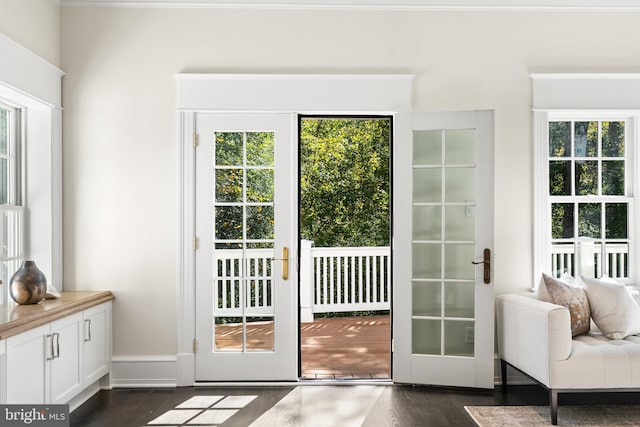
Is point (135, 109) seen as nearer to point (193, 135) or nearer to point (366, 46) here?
point (193, 135)

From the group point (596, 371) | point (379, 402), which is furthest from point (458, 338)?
point (596, 371)

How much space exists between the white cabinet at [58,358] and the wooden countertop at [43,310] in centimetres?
4

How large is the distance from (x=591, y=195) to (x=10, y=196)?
450 cm

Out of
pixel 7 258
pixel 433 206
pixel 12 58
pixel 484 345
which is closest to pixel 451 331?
pixel 484 345

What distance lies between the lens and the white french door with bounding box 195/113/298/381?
4434 mm

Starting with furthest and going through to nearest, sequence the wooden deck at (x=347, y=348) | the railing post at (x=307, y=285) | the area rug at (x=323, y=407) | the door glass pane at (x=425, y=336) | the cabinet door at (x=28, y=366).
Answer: the railing post at (x=307, y=285)
the wooden deck at (x=347, y=348)
the door glass pane at (x=425, y=336)
the area rug at (x=323, y=407)
the cabinet door at (x=28, y=366)

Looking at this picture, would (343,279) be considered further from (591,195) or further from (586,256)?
(591,195)

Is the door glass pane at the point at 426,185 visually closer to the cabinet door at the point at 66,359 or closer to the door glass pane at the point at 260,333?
the door glass pane at the point at 260,333

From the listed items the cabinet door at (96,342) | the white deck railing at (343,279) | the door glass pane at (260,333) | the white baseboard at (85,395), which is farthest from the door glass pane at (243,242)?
the white deck railing at (343,279)

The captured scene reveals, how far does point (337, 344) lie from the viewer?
6.07 m

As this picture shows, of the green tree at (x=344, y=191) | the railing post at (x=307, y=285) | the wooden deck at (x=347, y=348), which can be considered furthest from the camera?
the green tree at (x=344, y=191)

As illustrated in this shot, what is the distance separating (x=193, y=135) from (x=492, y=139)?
229 centimetres

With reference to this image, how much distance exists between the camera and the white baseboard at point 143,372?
173 inches

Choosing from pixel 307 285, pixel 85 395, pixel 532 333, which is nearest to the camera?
pixel 532 333
